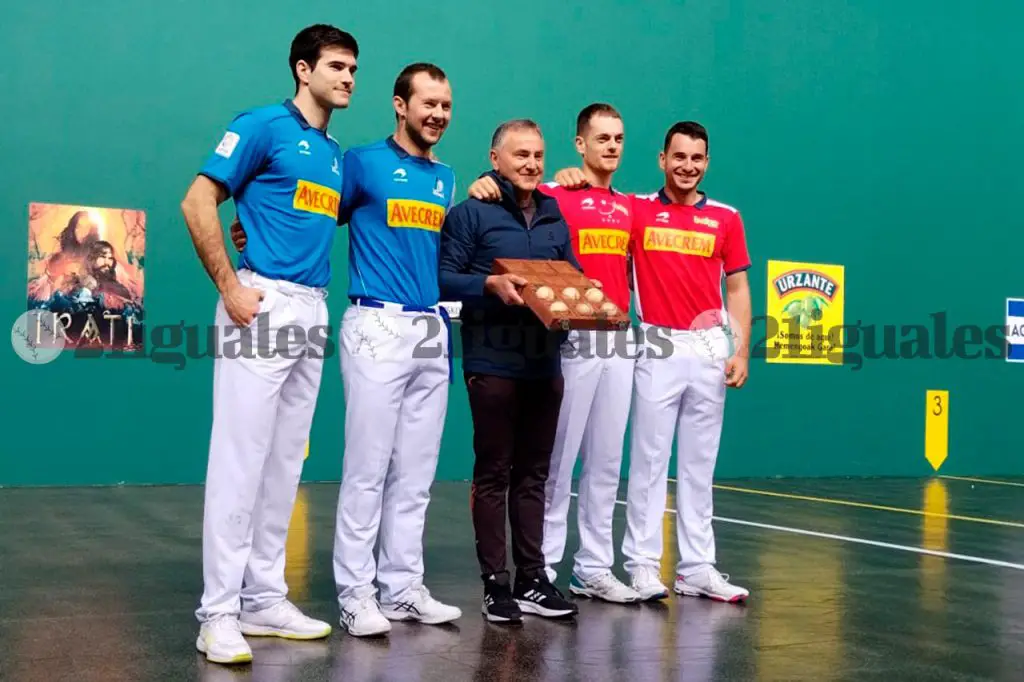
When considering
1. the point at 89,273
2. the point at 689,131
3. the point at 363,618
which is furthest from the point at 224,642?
the point at 89,273

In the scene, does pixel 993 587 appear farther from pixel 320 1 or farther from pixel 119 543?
pixel 320 1

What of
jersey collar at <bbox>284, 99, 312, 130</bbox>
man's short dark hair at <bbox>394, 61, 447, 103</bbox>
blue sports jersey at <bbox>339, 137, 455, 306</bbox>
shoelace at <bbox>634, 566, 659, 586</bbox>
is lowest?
shoelace at <bbox>634, 566, 659, 586</bbox>

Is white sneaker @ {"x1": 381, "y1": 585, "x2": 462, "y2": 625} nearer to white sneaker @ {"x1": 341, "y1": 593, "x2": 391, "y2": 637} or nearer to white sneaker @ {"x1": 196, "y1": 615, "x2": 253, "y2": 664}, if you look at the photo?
white sneaker @ {"x1": 341, "y1": 593, "x2": 391, "y2": 637}

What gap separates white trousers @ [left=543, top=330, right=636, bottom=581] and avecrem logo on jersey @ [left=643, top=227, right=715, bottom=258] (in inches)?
11.4

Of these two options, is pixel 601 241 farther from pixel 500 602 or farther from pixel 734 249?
pixel 500 602

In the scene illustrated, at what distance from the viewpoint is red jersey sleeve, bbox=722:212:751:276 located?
146 inches

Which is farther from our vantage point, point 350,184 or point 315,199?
point 350,184

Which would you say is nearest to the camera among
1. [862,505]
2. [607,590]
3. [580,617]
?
[580,617]

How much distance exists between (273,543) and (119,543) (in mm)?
1877

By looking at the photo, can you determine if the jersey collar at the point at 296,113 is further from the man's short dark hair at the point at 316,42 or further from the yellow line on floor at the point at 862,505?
the yellow line on floor at the point at 862,505

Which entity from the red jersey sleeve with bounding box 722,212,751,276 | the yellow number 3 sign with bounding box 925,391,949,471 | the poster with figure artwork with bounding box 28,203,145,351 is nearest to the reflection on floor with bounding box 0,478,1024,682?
the red jersey sleeve with bounding box 722,212,751,276

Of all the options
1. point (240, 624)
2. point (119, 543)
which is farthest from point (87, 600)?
Answer: point (119, 543)

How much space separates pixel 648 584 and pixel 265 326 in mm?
1443

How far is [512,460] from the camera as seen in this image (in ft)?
10.5
